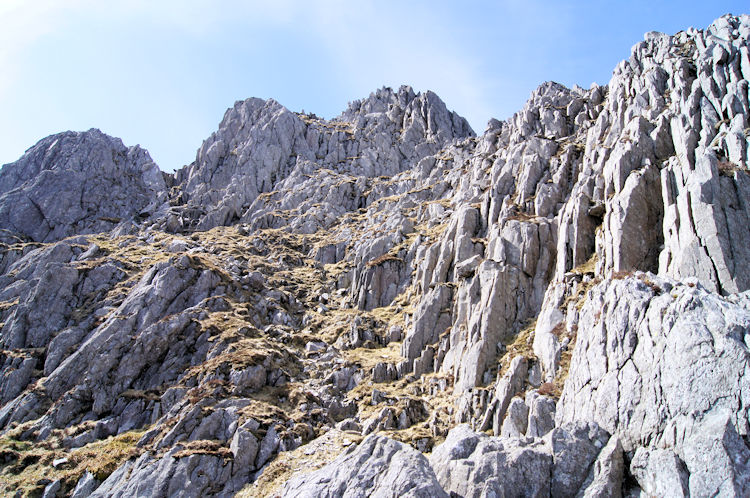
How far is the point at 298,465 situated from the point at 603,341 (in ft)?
75.5

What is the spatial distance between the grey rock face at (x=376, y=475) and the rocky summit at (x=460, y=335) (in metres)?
0.12

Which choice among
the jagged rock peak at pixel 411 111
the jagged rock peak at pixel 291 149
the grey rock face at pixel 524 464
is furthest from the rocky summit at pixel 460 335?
the jagged rock peak at pixel 411 111

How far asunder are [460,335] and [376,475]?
85.9 ft

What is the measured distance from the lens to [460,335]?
147 ft

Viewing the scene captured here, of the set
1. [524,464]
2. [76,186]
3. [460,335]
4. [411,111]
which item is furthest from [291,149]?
[524,464]

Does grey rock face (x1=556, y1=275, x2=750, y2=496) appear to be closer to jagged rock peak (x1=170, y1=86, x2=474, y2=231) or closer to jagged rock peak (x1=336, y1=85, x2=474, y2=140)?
jagged rock peak (x1=170, y1=86, x2=474, y2=231)

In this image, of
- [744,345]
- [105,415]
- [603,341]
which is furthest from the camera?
[105,415]

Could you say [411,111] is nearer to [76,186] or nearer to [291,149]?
[291,149]

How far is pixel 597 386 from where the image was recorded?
23.7 m

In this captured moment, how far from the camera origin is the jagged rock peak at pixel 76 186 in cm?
10475

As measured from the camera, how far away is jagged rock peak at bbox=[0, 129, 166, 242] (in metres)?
105

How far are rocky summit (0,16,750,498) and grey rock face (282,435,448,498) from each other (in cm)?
12

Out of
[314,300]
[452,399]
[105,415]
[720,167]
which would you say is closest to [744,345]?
[720,167]

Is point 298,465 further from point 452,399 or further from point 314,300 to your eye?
point 314,300
